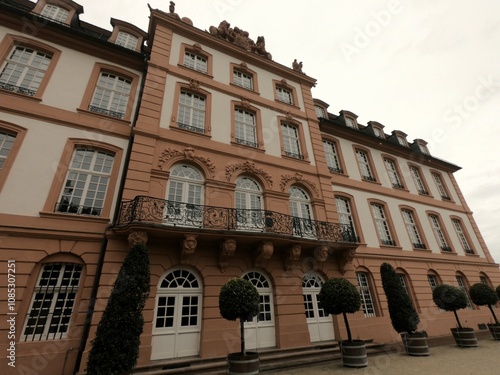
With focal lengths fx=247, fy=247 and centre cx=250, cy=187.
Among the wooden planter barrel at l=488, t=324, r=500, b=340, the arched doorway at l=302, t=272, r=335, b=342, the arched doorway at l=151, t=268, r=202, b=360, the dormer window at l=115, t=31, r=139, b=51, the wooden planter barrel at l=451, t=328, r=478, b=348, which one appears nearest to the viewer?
the arched doorway at l=151, t=268, r=202, b=360

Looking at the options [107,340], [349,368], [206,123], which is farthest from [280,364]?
[206,123]

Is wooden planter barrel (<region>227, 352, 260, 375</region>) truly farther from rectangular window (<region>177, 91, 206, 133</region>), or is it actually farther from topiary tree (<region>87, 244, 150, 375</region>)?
rectangular window (<region>177, 91, 206, 133</region>)

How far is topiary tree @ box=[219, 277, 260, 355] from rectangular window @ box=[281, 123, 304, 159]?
8.04 meters

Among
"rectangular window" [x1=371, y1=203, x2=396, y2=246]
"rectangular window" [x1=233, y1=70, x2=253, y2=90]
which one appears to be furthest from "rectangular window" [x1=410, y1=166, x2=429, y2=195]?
"rectangular window" [x1=233, y1=70, x2=253, y2=90]

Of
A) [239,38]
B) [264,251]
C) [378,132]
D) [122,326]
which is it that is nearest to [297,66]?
[239,38]

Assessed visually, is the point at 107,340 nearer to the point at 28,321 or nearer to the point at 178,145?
the point at 28,321

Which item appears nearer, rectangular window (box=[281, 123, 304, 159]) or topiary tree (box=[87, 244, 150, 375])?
topiary tree (box=[87, 244, 150, 375])

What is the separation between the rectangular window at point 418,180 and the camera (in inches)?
759

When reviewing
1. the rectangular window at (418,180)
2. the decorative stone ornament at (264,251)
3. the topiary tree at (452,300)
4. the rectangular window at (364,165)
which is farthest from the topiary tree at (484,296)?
the decorative stone ornament at (264,251)

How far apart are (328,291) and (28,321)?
29.2ft

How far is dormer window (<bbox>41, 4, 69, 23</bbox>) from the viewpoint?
11.7 metres

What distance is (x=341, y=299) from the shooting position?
323 inches

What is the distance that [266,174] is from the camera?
38.4 ft

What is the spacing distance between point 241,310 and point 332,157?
12.4 metres
